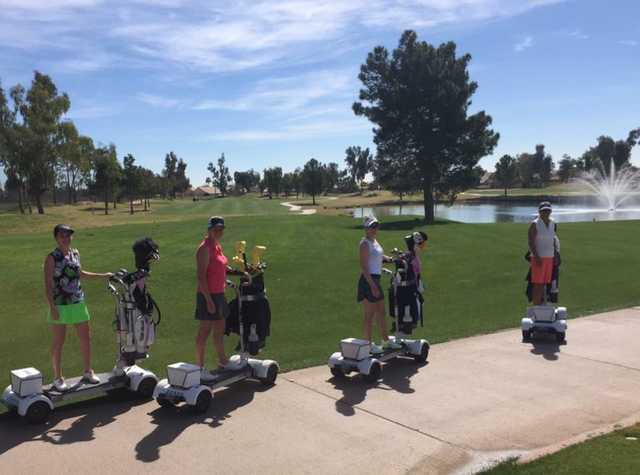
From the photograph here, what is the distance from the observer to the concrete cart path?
193 inches

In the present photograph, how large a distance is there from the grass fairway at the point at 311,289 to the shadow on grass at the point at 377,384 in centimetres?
84

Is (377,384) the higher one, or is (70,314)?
(70,314)

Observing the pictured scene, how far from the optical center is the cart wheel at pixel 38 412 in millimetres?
5562

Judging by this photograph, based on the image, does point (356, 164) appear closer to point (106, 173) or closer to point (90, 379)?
point (106, 173)

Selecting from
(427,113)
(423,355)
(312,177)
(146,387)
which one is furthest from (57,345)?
(312,177)

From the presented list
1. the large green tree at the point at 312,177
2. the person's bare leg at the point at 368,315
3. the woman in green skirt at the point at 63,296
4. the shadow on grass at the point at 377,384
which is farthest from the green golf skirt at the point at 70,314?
the large green tree at the point at 312,177

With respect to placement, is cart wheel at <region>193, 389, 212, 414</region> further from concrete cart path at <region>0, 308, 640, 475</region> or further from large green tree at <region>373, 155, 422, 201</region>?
large green tree at <region>373, 155, 422, 201</region>

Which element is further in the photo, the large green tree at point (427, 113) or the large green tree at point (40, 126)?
the large green tree at point (40, 126)

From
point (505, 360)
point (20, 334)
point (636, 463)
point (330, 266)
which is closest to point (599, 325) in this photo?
point (505, 360)

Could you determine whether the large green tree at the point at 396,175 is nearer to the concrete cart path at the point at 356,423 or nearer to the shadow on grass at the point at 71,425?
the concrete cart path at the point at 356,423

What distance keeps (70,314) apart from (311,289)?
7.34 meters

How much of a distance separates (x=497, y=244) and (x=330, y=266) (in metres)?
7.91

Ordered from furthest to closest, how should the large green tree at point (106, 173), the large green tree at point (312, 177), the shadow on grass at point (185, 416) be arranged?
the large green tree at point (312, 177) → the large green tree at point (106, 173) → the shadow on grass at point (185, 416)

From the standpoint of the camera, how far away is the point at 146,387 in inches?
248
